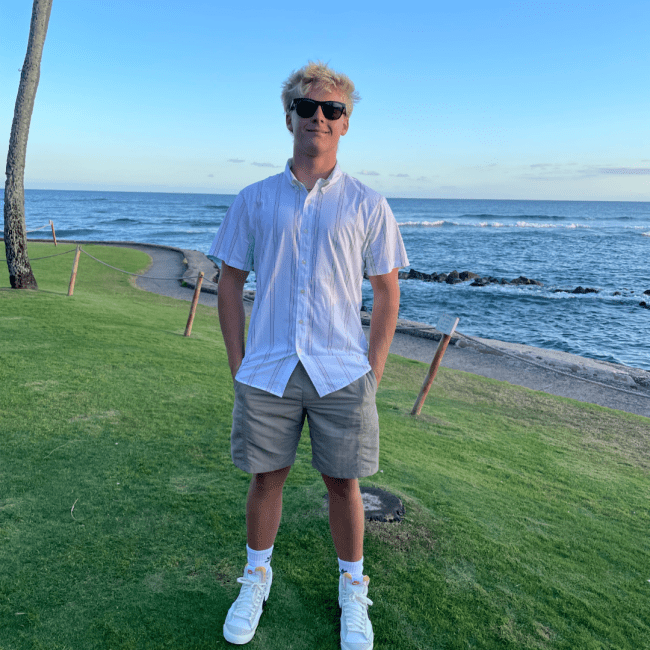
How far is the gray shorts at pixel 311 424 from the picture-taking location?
195 cm

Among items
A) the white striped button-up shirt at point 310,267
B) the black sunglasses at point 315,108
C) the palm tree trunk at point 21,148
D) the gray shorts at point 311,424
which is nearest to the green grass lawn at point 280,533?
the gray shorts at point 311,424

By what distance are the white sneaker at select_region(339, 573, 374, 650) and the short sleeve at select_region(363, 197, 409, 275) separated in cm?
128

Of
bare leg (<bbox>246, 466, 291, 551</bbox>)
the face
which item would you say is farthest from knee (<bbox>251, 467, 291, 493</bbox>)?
the face

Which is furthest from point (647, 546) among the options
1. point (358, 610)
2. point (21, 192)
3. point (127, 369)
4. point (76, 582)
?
point (21, 192)

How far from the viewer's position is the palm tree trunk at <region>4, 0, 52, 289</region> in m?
9.99

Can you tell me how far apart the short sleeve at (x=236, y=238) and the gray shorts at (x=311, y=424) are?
1.61 ft

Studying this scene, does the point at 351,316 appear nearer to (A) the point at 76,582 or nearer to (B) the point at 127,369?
(A) the point at 76,582

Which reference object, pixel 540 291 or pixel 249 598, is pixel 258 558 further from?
pixel 540 291

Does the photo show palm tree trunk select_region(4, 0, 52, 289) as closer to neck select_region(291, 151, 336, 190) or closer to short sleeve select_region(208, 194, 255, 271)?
short sleeve select_region(208, 194, 255, 271)

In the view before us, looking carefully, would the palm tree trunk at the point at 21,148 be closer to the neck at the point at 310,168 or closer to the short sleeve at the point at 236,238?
the short sleeve at the point at 236,238

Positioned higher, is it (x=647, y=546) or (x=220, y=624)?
(x=220, y=624)

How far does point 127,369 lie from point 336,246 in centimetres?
421

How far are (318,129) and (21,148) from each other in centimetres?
1049

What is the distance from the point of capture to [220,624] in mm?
2150
